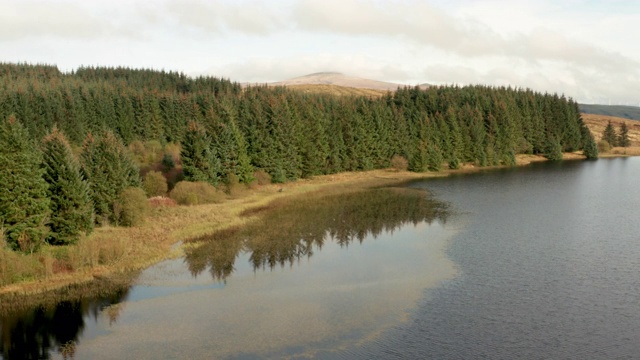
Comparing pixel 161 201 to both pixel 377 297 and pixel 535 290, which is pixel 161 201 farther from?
pixel 535 290

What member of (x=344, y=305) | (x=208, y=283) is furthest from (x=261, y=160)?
(x=344, y=305)

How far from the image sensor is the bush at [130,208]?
2178 inches

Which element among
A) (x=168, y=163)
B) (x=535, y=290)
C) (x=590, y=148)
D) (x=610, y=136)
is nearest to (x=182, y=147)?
(x=168, y=163)

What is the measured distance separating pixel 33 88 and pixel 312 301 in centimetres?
13215

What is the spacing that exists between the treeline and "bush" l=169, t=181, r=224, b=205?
267cm

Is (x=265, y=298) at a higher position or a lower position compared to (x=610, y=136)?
lower

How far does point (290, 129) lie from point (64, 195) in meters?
58.5

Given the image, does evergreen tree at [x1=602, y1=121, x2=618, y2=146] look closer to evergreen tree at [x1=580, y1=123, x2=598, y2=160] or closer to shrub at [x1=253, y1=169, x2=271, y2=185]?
evergreen tree at [x1=580, y1=123, x2=598, y2=160]

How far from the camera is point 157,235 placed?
53031mm

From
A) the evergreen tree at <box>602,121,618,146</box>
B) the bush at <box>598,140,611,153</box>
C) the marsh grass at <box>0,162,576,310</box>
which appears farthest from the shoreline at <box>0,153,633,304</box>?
the evergreen tree at <box>602,121,618,146</box>

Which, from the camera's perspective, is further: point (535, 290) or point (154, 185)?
point (154, 185)

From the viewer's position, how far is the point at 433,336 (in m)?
29.5

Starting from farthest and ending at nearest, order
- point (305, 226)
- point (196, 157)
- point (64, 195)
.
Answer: point (196, 157)
point (305, 226)
point (64, 195)

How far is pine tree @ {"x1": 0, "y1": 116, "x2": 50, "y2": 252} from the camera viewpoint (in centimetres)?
4284
